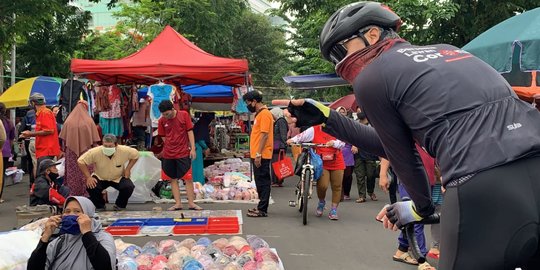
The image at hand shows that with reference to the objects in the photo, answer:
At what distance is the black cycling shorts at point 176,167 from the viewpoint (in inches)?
334

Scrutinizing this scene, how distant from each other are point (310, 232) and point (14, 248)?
160 inches

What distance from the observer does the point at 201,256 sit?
16.3 ft

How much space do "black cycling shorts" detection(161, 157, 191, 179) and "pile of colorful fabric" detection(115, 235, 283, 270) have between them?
2925 millimetres

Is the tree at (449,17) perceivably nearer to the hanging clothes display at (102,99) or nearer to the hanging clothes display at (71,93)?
the hanging clothes display at (102,99)

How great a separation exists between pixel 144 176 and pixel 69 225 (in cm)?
620

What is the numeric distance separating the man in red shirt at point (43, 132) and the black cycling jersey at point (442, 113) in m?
8.28

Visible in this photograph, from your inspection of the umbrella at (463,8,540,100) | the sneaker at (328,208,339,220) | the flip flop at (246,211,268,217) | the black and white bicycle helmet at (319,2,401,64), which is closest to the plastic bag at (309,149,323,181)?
the sneaker at (328,208,339,220)

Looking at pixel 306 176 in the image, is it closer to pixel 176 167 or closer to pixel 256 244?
pixel 176 167

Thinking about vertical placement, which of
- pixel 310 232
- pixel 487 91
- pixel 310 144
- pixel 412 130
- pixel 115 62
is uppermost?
pixel 115 62

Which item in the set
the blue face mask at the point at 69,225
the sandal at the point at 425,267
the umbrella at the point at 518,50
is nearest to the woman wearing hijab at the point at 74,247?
the blue face mask at the point at 69,225

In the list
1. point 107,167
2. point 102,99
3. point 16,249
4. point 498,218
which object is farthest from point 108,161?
point 498,218

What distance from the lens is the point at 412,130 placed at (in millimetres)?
1621

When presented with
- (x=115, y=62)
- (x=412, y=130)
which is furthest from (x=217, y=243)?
(x=115, y=62)

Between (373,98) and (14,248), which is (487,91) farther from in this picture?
(14,248)
